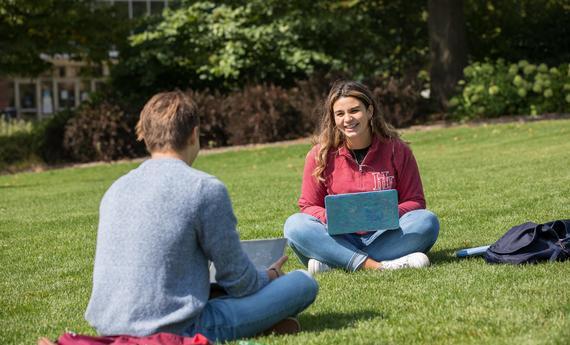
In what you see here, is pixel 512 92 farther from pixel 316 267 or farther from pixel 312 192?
pixel 316 267

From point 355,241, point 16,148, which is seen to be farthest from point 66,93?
point 355,241

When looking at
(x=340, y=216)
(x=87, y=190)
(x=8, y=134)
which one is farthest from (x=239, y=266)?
(x=8, y=134)

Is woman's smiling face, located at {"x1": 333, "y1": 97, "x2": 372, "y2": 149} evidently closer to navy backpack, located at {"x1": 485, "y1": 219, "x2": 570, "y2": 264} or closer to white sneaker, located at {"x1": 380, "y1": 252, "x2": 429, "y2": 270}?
white sneaker, located at {"x1": 380, "y1": 252, "x2": 429, "y2": 270}

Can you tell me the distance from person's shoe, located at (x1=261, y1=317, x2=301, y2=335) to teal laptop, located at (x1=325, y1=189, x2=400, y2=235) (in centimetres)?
146

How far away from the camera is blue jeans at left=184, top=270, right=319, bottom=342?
435cm

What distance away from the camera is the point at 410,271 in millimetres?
6160

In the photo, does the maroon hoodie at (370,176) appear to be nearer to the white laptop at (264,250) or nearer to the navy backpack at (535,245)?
the navy backpack at (535,245)

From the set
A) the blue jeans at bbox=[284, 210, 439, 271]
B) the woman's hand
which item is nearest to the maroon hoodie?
the blue jeans at bbox=[284, 210, 439, 271]

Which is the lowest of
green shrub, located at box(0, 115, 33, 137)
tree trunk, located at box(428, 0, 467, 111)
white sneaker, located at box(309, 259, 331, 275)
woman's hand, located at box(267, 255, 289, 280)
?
green shrub, located at box(0, 115, 33, 137)

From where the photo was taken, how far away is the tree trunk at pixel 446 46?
22.5 m

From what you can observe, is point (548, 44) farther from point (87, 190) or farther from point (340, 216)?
point (340, 216)

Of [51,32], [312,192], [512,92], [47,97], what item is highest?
[51,32]

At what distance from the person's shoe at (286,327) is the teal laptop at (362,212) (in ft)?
4.79

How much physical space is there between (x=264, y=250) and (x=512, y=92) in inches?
668
